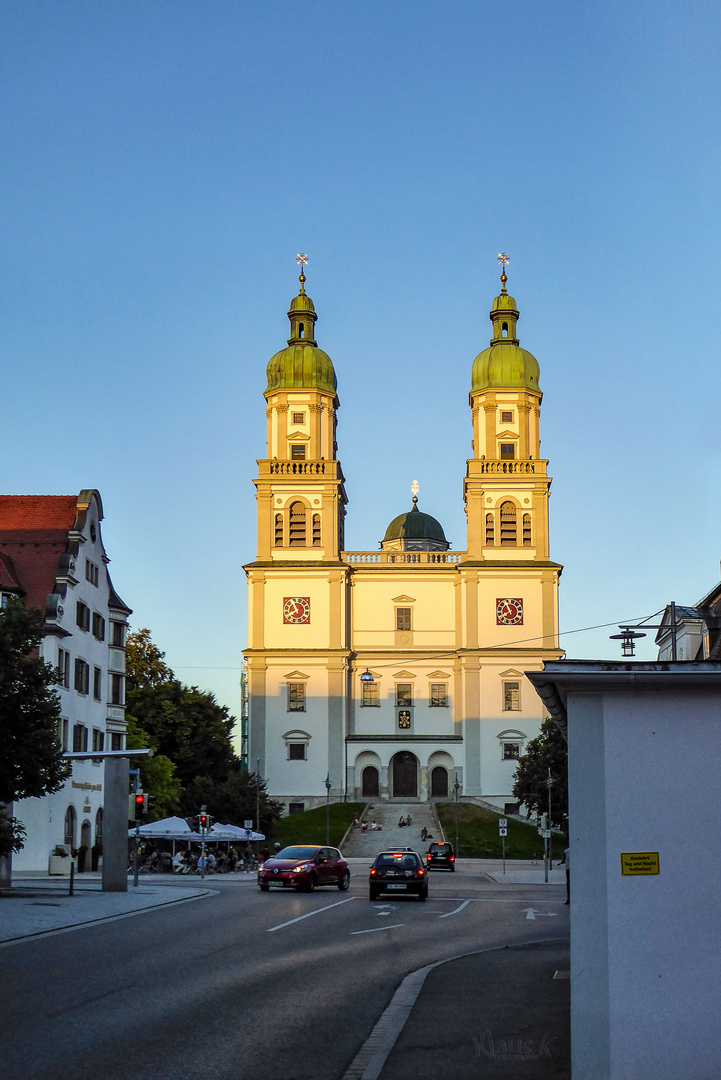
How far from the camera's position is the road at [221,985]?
1091 cm

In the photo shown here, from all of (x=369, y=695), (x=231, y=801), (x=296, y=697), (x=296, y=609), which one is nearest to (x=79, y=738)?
(x=231, y=801)

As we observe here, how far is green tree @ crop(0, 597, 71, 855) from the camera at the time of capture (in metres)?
28.8

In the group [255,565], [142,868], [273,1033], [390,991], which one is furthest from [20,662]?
[255,565]

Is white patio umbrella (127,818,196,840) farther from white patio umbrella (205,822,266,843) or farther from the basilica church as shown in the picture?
the basilica church

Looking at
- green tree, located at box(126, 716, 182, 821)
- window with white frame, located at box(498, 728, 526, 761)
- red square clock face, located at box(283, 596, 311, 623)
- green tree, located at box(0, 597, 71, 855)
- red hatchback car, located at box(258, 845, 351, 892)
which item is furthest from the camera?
red square clock face, located at box(283, 596, 311, 623)

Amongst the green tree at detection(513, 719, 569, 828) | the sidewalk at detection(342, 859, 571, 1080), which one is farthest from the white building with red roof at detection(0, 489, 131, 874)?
the sidewalk at detection(342, 859, 571, 1080)

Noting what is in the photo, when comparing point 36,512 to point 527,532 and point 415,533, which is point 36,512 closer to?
point 527,532

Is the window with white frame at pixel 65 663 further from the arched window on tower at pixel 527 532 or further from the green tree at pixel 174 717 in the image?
the arched window on tower at pixel 527 532

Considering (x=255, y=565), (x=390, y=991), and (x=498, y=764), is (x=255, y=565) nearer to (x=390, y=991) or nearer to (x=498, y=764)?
(x=498, y=764)

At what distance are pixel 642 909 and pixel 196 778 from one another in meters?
67.3

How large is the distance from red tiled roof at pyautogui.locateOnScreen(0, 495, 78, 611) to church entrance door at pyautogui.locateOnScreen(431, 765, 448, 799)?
42197 millimetres

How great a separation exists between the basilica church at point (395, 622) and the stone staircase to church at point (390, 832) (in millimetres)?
3380

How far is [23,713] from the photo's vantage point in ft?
98.1

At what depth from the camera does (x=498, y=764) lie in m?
88.2
